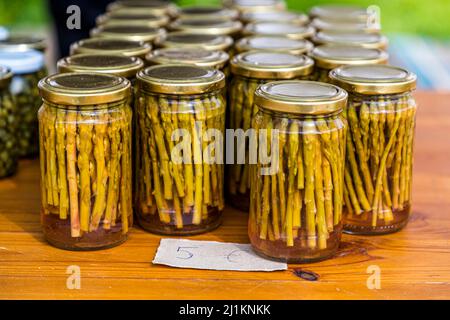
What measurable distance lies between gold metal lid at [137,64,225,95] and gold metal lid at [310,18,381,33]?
595 mm

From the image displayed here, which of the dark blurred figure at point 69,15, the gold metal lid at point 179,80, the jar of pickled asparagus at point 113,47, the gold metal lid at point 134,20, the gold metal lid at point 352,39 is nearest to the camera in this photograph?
the gold metal lid at point 179,80

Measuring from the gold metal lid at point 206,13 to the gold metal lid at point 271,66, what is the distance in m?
0.52

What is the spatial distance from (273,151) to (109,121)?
0.32 metres

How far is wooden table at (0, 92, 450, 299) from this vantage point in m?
1.42

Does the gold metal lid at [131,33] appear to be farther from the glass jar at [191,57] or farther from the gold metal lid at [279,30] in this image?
the gold metal lid at [279,30]

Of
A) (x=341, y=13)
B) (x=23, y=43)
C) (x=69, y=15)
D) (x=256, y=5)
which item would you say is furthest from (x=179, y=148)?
(x=69, y=15)

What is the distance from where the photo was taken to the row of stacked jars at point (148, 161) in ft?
4.91

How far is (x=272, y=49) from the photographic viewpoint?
6.09 ft

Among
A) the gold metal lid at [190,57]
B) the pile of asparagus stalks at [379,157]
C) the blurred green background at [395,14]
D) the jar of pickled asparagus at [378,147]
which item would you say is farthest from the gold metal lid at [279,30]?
the blurred green background at [395,14]

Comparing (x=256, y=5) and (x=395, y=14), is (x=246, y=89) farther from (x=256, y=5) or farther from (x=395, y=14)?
(x=395, y=14)

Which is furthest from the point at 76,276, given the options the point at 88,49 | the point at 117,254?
the point at 88,49

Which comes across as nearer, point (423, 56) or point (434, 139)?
point (434, 139)
